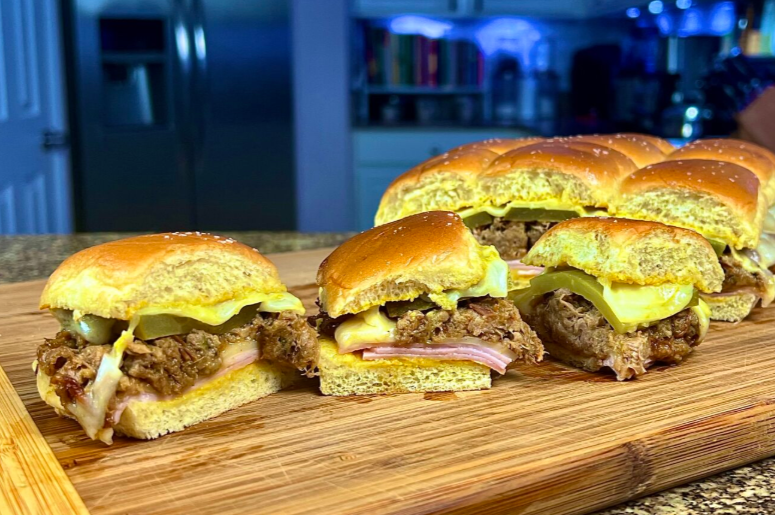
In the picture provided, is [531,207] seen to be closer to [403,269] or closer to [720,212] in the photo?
[720,212]

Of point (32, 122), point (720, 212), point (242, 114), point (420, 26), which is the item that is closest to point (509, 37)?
point (420, 26)

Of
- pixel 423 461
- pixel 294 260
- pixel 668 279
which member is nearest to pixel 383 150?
pixel 294 260

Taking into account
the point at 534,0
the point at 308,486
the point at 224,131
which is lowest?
the point at 308,486

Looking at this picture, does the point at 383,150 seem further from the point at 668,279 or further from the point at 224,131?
the point at 668,279

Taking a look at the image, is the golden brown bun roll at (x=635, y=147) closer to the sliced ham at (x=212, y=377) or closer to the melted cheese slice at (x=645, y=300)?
the melted cheese slice at (x=645, y=300)

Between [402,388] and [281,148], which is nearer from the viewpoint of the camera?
[402,388]

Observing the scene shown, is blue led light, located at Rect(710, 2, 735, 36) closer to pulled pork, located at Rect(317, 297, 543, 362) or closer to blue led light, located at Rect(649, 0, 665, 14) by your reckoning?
blue led light, located at Rect(649, 0, 665, 14)

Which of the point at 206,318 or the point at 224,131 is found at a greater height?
the point at 224,131

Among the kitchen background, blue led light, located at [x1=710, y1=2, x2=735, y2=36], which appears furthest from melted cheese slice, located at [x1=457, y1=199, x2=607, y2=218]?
blue led light, located at [x1=710, y1=2, x2=735, y2=36]

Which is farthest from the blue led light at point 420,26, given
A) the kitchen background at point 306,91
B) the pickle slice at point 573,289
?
the pickle slice at point 573,289
